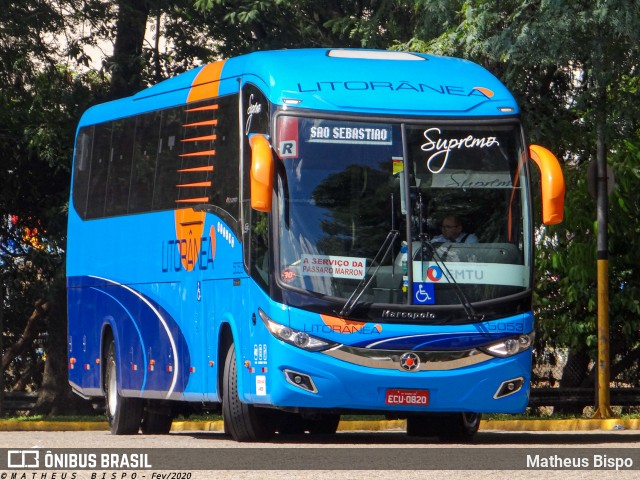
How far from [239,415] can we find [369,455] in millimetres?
2319

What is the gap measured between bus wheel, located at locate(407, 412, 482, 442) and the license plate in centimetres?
163

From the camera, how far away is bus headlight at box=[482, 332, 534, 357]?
1479 cm

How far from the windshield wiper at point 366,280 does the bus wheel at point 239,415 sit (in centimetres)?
152

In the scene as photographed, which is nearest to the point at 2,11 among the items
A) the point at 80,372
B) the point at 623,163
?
the point at 80,372

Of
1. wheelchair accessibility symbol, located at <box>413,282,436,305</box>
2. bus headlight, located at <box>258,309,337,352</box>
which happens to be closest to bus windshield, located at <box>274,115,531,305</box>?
wheelchair accessibility symbol, located at <box>413,282,436,305</box>

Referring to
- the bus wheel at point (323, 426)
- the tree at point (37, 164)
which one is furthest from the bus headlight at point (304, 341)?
the tree at point (37, 164)

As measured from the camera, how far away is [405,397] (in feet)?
47.5

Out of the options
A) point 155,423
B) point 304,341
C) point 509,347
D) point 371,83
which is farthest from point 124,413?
point 509,347

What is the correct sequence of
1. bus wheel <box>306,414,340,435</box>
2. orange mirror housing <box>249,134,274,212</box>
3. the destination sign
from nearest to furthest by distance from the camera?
orange mirror housing <box>249,134,274,212</box>
the destination sign
bus wheel <box>306,414,340,435</box>

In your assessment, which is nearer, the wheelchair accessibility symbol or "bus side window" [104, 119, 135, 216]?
the wheelchair accessibility symbol

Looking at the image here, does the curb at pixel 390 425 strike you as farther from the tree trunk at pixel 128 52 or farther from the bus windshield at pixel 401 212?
→ the tree trunk at pixel 128 52

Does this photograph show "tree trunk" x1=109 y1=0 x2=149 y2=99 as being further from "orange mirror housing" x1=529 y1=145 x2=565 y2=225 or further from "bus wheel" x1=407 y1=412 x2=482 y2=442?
"orange mirror housing" x1=529 y1=145 x2=565 y2=225

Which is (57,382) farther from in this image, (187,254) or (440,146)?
(440,146)

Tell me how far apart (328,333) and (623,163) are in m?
9.74
